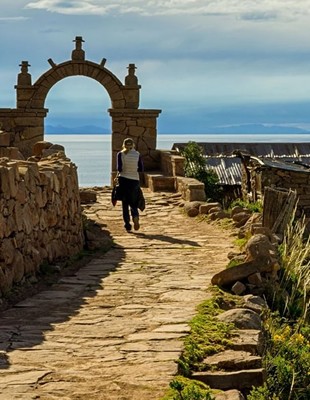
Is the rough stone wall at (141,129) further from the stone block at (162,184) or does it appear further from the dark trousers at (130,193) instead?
the dark trousers at (130,193)

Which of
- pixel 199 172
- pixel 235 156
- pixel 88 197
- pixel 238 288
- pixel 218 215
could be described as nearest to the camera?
pixel 238 288

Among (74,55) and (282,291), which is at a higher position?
(74,55)

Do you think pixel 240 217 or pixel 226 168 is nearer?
pixel 240 217

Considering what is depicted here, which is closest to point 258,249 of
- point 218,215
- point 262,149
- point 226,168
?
point 218,215

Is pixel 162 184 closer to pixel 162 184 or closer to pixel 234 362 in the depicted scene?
pixel 162 184

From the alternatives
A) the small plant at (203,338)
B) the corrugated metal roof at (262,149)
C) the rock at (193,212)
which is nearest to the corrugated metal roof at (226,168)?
the corrugated metal roof at (262,149)

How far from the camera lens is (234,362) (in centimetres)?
676

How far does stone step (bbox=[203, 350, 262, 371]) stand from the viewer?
674cm

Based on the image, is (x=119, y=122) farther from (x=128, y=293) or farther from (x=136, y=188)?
(x=128, y=293)

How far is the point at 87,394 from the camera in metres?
5.84

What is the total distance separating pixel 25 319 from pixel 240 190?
20.0 metres

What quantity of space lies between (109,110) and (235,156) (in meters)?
6.54

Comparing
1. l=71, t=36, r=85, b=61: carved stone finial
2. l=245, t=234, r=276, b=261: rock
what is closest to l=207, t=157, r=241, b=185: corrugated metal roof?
l=71, t=36, r=85, b=61: carved stone finial

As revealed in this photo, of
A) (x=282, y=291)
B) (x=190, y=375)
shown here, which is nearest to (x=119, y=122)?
(x=282, y=291)
